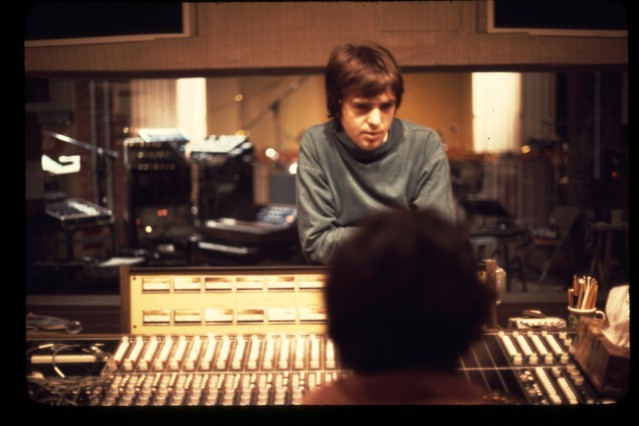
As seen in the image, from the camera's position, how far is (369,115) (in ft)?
6.81

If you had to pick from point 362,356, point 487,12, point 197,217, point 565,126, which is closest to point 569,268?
point 565,126

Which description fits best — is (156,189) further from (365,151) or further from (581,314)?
(581,314)

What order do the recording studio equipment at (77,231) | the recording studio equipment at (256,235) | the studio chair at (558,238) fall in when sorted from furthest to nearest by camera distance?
the studio chair at (558,238), the recording studio equipment at (256,235), the recording studio equipment at (77,231)

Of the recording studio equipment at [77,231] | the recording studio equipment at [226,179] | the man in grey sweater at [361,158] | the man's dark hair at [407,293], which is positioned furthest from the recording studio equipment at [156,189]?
the man's dark hair at [407,293]

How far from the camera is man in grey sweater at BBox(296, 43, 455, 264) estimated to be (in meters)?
2.06

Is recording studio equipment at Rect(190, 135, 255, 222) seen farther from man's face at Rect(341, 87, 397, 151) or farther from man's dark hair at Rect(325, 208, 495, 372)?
man's dark hair at Rect(325, 208, 495, 372)

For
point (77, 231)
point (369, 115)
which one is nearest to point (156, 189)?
point (77, 231)

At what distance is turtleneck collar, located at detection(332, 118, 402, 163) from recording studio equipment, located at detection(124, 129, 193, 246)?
15.4 ft

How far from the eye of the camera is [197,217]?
7.59 m

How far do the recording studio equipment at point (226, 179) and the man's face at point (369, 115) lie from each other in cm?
506

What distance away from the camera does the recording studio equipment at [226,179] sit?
7.19 m

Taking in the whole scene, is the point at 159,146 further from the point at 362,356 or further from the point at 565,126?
the point at 362,356

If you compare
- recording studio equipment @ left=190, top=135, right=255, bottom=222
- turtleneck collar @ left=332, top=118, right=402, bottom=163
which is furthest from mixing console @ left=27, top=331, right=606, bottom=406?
recording studio equipment @ left=190, top=135, right=255, bottom=222

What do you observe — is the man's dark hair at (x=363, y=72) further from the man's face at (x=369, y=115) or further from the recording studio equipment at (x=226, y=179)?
the recording studio equipment at (x=226, y=179)
